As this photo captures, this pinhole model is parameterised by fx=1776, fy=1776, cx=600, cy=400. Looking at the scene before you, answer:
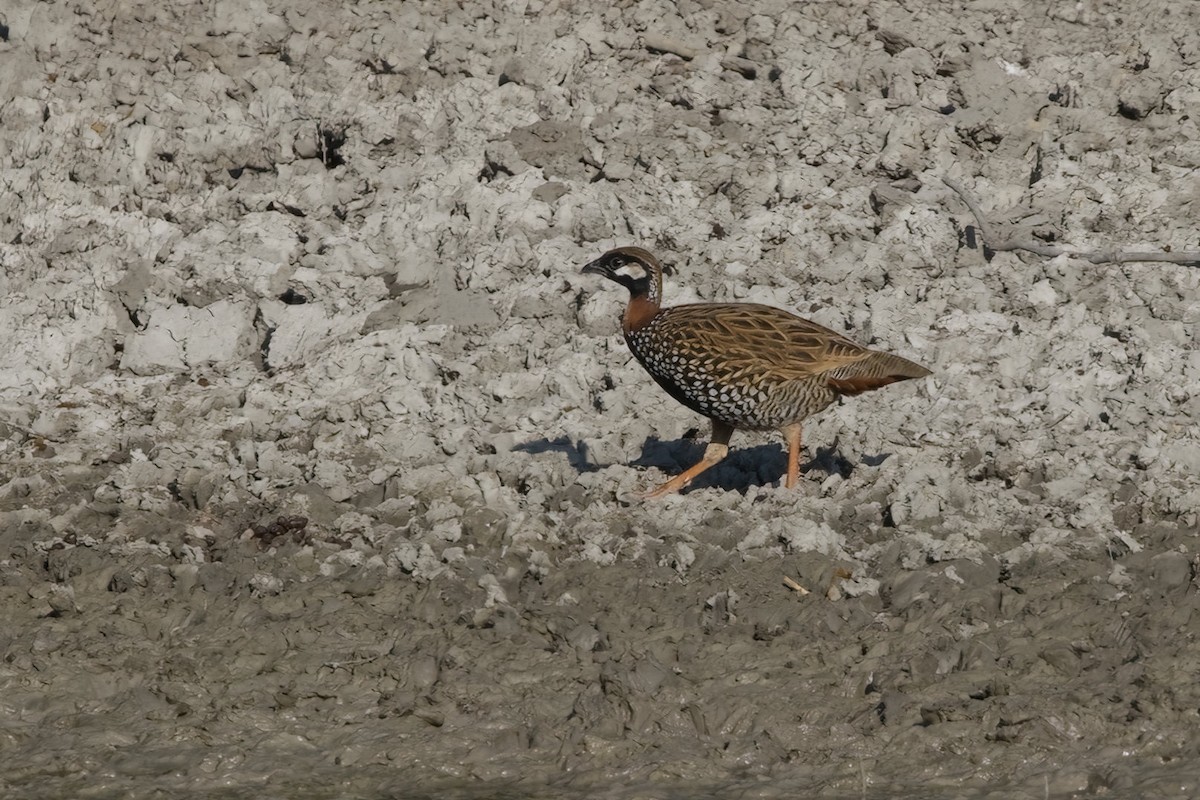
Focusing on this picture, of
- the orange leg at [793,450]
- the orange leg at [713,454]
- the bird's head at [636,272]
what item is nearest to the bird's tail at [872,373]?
the orange leg at [793,450]

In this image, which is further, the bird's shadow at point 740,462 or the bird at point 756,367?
the bird's shadow at point 740,462

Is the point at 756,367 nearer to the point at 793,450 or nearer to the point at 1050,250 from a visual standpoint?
the point at 793,450

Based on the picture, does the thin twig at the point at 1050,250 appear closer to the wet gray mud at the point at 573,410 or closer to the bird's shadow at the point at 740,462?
the wet gray mud at the point at 573,410

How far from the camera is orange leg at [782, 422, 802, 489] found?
373 inches

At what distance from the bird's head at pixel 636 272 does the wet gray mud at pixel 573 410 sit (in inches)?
27.4

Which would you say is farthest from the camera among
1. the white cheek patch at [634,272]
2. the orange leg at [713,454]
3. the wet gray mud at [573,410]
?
the white cheek patch at [634,272]

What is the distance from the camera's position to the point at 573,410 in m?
10.3

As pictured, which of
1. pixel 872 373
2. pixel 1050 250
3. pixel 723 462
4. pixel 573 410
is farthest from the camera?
pixel 1050 250

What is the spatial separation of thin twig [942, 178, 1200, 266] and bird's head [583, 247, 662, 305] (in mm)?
2347

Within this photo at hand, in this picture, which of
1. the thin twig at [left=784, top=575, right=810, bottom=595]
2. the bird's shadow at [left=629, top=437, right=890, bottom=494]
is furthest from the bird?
the thin twig at [left=784, top=575, right=810, bottom=595]

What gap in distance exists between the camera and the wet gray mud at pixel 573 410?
7750 mm

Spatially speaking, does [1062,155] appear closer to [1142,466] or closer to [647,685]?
[1142,466]

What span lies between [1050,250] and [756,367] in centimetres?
265

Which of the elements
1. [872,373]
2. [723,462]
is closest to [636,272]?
[723,462]
